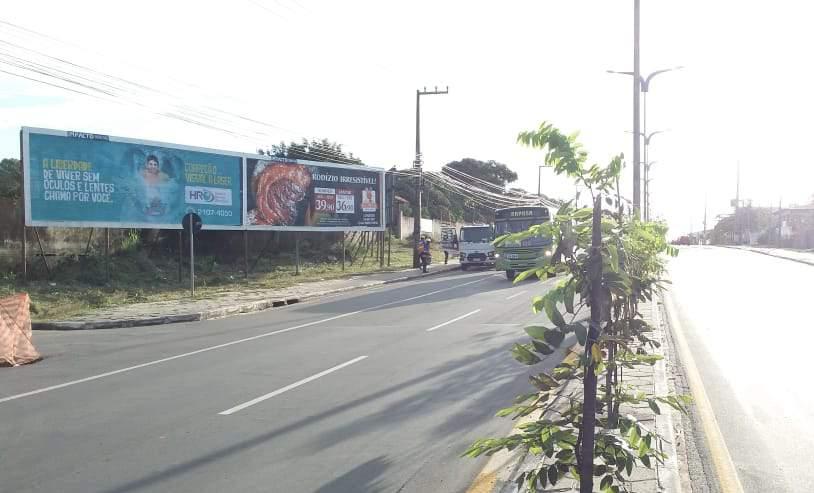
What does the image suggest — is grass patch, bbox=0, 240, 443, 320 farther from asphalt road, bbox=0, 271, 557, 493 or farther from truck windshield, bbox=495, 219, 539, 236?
truck windshield, bbox=495, 219, 539, 236

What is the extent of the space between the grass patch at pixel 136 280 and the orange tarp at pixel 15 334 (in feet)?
19.5

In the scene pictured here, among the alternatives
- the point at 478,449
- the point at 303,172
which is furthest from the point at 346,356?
the point at 303,172

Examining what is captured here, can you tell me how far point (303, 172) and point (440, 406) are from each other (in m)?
25.2

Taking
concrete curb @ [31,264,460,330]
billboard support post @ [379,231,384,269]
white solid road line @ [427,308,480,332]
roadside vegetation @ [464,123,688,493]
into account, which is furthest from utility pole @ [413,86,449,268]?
roadside vegetation @ [464,123,688,493]

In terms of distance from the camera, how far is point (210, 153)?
2761cm

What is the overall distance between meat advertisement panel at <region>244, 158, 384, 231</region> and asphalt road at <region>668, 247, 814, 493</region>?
682 inches

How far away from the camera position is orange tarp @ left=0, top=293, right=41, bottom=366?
35.2 ft

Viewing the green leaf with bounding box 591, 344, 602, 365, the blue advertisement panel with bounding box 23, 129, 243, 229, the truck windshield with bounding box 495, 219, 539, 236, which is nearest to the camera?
the green leaf with bounding box 591, 344, 602, 365

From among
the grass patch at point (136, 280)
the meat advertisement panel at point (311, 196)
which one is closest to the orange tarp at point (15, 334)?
the grass patch at point (136, 280)

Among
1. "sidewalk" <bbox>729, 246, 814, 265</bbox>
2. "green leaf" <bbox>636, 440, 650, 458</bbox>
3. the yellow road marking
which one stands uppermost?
"green leaf" <bbox>636, 440, 650, 458</bbox>

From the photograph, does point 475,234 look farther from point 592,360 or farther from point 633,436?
point 592,360

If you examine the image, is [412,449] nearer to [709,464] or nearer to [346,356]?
[709,464]

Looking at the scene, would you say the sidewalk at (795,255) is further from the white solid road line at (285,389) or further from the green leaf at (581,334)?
the green leaf at (581,334)

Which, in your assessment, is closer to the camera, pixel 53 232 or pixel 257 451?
pixel 257 451
